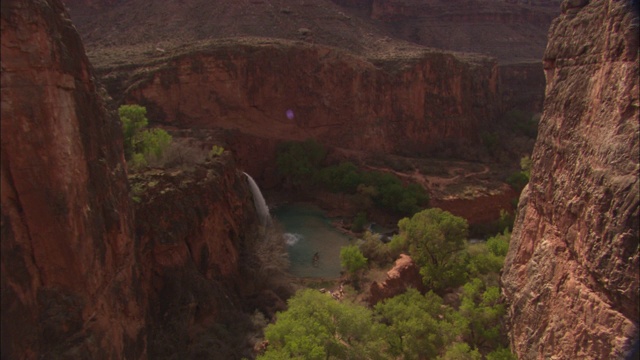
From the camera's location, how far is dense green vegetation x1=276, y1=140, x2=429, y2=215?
36.5 meters

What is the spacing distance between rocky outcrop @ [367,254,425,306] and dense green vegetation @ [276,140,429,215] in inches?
502

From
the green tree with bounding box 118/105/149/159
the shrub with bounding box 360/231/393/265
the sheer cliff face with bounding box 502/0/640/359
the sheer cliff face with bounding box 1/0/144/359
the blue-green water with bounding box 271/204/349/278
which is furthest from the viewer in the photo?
the blue-green water with bounding box 271/204/349/278

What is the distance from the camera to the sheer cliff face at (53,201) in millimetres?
10227

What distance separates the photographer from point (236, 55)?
134 feet

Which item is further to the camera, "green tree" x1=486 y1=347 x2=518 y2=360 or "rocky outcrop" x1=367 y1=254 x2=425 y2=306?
"rocky outcrop" x1=367 y1=254 x2=425 y2=306

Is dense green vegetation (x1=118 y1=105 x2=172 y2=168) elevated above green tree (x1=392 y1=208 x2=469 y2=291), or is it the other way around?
dense green vegetation (x1=118 y1=105 x2=172 y2=168)

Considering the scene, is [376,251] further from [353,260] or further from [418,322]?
[418,322]

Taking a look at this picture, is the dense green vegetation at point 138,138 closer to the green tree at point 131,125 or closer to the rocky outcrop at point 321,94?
the green tree at point 131,125

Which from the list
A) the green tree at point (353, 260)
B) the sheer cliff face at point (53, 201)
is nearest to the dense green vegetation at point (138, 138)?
the sheer cliff face at point (53, 201)

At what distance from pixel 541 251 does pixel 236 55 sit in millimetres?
32038

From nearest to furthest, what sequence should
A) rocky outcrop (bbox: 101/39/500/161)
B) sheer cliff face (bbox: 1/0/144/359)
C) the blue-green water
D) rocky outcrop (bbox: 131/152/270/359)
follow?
sheer cliff face (bbox: 1/0/144/359) < rocky outcrop (bbox: 131/152/270/359) < the blue-green water < rocky outcrop (bbox: 101/39/500/161)

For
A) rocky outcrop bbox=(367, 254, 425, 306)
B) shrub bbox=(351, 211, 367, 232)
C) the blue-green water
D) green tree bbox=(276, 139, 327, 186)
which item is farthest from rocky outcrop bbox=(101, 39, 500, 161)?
rocky outcrop bbox=(367, 254, 425, 306)

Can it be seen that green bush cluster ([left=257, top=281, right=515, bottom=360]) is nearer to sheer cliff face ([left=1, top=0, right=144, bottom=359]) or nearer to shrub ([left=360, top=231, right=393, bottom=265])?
sheer cliff face ([left=1, top=0, right=144, bottom=359])

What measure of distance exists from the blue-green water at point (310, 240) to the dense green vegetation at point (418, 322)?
290 inches
